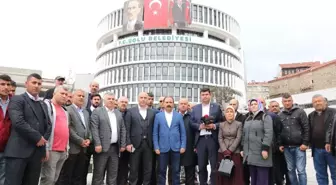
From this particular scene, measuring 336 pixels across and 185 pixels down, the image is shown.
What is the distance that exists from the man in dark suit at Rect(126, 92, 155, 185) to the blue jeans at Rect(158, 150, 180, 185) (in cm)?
23

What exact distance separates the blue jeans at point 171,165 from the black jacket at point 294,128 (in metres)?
A: 2.14

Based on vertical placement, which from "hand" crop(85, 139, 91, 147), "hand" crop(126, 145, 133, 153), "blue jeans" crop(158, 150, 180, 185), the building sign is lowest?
"blue jeans" crop(158, 150, 180, 185)

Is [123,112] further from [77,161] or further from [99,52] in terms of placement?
[99,52]

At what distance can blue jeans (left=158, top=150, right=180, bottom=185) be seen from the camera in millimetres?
5282

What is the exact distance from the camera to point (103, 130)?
5168 millimetres

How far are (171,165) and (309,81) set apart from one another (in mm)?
46314

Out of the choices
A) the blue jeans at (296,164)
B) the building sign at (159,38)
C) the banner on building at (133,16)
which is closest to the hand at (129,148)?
the blue jeans at (296,164)

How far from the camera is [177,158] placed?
5402 millimetres

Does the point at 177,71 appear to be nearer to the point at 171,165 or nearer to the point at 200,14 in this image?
the point at 200,14

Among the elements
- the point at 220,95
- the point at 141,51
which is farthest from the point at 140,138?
the point at 141,51

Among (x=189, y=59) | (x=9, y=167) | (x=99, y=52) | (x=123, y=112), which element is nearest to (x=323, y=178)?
(x=123, y=112)

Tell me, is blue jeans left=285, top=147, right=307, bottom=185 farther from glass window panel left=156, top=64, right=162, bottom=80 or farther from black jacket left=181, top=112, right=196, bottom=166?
glass window panel left=156, top=64, right=162, bottom=80

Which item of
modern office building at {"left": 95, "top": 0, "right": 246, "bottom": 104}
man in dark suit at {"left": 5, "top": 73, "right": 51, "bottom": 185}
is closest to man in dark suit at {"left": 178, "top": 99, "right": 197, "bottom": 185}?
man in dark suit at {"left": 5, "top": 73, "right": 51, "bottom": 185}

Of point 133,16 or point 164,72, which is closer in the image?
point 164,72
